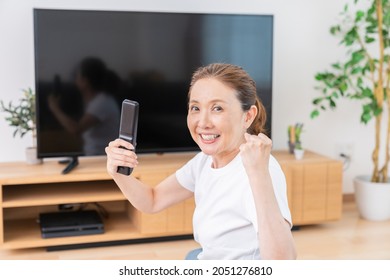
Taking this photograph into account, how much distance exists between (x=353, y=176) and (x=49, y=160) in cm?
194

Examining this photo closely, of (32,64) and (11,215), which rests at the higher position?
(32,64)

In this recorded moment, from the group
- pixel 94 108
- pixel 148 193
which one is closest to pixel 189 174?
pixel 148 193

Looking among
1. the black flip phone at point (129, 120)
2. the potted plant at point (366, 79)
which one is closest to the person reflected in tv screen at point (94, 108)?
the potted plant at point (366, 79)

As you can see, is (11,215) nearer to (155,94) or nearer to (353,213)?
(155,94)

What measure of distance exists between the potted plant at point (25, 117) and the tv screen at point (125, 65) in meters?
0.11

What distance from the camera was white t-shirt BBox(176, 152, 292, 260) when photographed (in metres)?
1.42

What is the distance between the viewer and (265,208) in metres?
1.32

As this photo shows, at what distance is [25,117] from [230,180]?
1930 millimetres

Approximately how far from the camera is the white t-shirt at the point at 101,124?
3166mm

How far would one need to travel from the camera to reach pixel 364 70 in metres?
3.57

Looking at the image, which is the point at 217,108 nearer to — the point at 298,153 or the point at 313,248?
the point at 313,248

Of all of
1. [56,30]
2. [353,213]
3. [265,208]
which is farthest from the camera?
[353,213]

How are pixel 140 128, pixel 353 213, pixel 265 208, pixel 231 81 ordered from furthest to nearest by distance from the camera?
pixel 353 213, pixel 140 128, pixel 231 81, pixel 265 208

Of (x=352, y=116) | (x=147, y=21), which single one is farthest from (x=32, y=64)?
(x=352, y=116)
